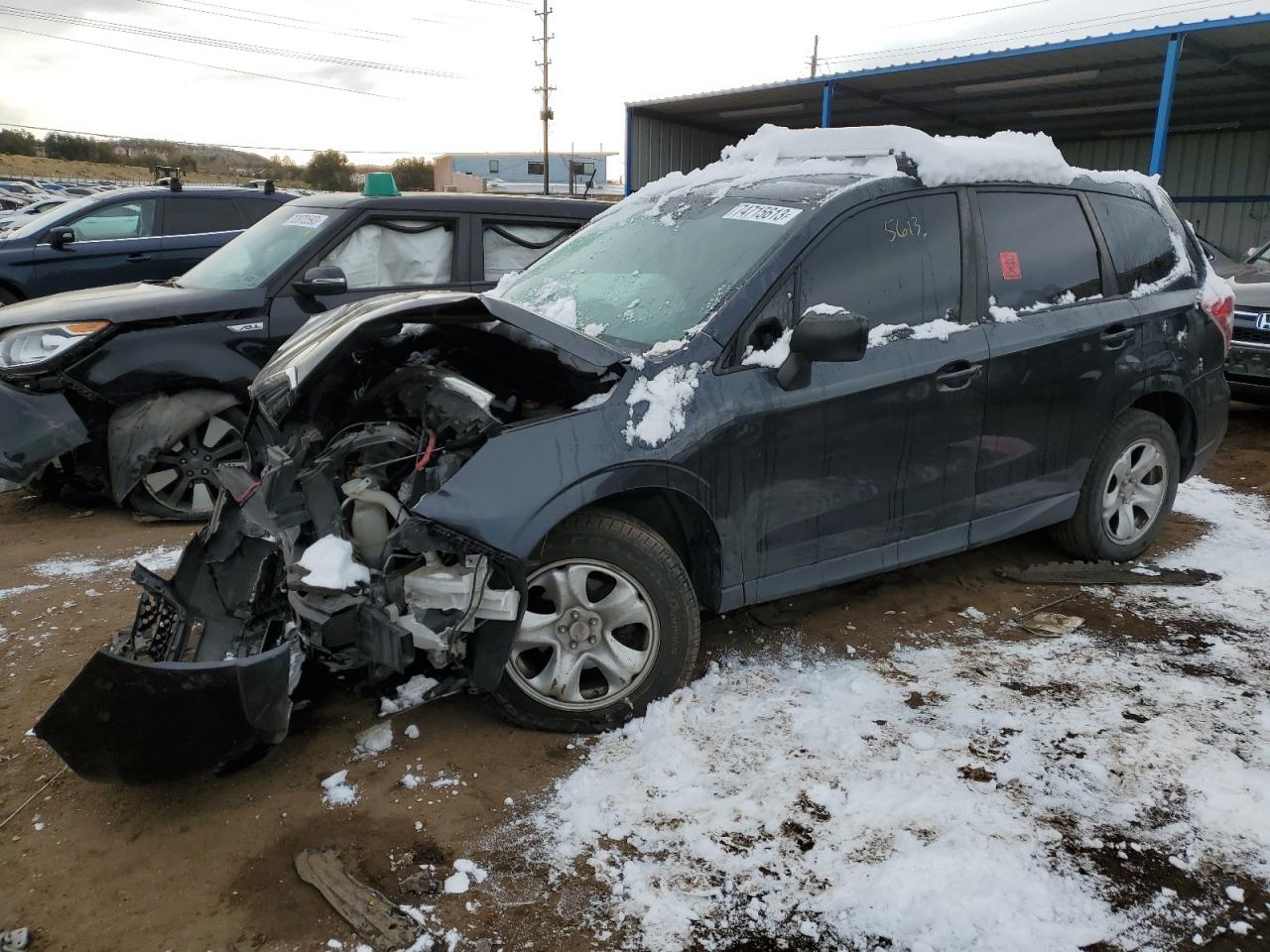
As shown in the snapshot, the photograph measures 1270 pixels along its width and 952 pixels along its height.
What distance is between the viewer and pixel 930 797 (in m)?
2.68

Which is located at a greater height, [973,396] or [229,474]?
[973,396]

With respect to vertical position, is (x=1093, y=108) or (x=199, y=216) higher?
(x=1093, y=108)

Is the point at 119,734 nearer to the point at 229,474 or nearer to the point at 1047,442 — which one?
the point at 229,474

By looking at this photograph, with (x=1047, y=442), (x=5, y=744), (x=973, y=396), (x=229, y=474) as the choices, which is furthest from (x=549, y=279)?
(x=5, y=744)

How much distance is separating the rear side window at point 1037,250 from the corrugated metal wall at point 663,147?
513 inches

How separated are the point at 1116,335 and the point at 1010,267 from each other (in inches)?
27.2

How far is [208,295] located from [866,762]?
4.56 metres

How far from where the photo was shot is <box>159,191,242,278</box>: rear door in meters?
8.45

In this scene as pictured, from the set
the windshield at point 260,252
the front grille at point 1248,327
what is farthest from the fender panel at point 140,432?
the front grille at point 1248,327

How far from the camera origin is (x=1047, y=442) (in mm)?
3977

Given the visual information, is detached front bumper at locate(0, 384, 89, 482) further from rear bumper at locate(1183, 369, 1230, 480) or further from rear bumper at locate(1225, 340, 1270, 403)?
rear bumper at locate(1225, 340, 1270, 403)

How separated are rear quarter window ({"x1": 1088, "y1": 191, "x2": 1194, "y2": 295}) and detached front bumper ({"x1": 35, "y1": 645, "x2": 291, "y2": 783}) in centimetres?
392

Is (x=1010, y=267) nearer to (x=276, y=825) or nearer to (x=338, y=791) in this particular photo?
(x=338, y=791)

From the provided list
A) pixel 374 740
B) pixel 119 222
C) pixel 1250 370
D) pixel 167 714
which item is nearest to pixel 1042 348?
pixel 374 740
